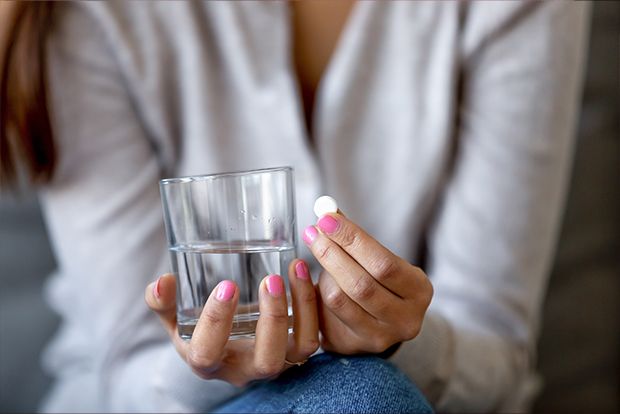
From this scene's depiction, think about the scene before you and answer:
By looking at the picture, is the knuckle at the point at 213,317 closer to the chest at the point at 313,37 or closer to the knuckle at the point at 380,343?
the knuckle at the point at 380,343

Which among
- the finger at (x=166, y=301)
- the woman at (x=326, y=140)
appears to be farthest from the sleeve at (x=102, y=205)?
the finger at (x=166, y=301)

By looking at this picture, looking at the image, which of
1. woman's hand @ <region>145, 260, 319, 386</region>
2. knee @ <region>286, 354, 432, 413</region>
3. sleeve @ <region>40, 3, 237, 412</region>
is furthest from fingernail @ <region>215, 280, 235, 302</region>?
sleeve @ <region>40, 3, 237, 412</region>

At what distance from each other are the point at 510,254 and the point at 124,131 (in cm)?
41

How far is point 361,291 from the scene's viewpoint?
40 cm

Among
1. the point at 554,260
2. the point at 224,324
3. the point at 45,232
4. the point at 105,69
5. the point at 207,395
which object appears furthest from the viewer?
the point at 554,260

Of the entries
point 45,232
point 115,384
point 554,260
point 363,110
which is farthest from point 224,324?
point 554,260

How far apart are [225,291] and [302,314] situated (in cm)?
6

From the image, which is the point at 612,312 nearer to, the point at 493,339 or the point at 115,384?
the point at 493,339

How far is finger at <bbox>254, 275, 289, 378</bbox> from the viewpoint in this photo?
40cm

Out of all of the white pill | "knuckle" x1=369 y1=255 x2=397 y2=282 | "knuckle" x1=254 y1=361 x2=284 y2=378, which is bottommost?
"knuckle" x1=254 y1=361 x2=284 y2=378

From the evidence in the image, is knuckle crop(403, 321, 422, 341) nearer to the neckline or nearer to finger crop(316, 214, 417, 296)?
finger crop(316, 214, 417, 296)

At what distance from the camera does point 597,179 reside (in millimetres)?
986

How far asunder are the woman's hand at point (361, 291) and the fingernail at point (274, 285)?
0.09 ft

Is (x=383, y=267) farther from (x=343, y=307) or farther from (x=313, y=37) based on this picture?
(x=313, y=37)
